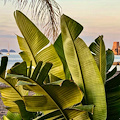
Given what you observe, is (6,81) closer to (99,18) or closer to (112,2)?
(99,18)

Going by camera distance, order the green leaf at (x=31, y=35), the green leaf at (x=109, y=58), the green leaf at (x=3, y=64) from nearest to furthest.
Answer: the green leaf at (x=3, y=64)
the green leaf at (x=31, y=35)
the green leaf at (x=109, y=58)

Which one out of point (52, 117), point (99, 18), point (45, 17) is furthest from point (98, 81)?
point (99, 18)

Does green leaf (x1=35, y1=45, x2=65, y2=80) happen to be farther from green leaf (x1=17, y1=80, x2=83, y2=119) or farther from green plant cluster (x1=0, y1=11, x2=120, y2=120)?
green leaf (x1=17, y1=80, x2=83, y2=119)

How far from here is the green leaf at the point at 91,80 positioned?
1.99 ft

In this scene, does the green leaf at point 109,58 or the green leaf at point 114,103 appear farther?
the green leaf at point 109,58

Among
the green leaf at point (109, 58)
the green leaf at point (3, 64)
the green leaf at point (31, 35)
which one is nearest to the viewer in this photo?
the green leaf at point (3, 64)

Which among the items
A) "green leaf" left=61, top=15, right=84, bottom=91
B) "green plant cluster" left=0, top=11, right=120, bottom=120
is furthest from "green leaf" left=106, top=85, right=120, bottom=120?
"green leaf" left=61, top=15, right=84, bottom=91

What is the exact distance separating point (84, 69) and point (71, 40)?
9 centimetres

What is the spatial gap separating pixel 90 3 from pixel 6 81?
26.9 feet

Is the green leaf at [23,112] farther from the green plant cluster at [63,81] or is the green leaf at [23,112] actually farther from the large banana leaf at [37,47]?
the large banana leaf at [37,47]

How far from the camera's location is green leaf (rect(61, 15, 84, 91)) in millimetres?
601

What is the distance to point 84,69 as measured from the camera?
62 cm

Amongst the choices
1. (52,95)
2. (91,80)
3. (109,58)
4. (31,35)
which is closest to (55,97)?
(52,95)

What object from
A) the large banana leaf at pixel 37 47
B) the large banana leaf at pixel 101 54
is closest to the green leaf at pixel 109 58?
A: the large banana leaf at pixel 101 54
